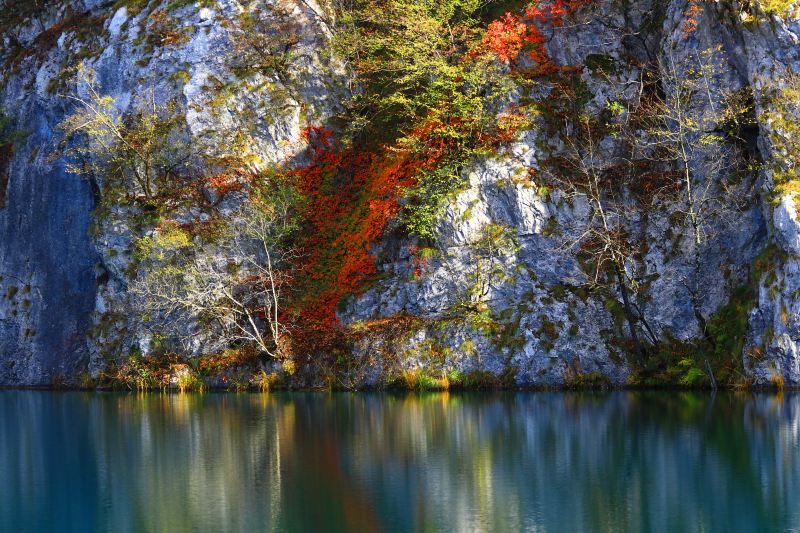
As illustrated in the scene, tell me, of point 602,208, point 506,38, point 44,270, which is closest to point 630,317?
point 602,208

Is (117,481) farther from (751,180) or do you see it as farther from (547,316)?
(751,180)

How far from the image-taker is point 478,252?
32688 mm

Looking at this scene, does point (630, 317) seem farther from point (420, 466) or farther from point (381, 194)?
point (420, 466)

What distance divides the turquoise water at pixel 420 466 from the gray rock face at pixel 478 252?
2719mm

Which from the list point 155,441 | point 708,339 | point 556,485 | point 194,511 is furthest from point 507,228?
point 194,511

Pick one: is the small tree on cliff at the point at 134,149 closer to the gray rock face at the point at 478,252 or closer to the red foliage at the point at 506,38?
the gray rock face at the point at 478,252

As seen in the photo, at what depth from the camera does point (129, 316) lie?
3728 centimetres

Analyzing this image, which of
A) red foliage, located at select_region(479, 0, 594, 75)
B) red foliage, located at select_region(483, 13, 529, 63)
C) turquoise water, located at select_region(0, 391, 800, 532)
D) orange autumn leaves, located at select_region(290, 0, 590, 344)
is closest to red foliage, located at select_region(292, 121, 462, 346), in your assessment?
orange autumn leaves, located at select_region(290, 0, 590, 344)

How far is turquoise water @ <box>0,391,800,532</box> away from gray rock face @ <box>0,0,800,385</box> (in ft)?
8.92

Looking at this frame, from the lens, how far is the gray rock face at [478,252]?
29938mm

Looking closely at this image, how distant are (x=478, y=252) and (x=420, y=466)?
50.3ft

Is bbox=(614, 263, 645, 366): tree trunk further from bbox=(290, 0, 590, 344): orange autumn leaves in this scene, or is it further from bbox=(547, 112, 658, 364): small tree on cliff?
bbox=(290, 0, 590, 344): orange autumn leaves

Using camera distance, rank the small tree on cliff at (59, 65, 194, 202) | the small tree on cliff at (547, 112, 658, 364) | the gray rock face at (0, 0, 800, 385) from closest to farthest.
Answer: the gray rock face at (0, 0, 800, 385)
the small tree on cliff at (547, 112, 658, 364)
the small tree on cliff at (59, 65, 194, 202)

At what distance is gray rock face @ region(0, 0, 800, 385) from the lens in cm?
2994
